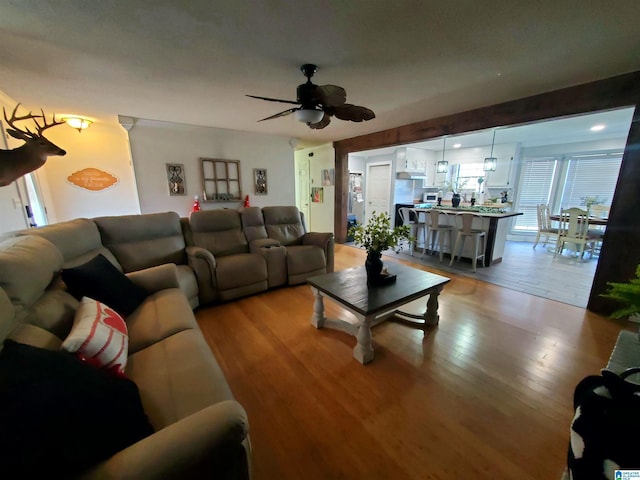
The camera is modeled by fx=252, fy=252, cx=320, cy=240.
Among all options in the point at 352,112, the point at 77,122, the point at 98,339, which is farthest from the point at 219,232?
the point at 77,122

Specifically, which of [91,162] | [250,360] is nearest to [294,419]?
[250,360]

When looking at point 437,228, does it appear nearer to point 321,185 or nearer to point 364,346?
point 321,185

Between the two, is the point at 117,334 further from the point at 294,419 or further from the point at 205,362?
the point at 294,419

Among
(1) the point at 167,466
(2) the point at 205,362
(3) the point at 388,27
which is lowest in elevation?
(2) the point at 205,362

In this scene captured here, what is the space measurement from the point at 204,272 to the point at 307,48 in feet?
7.53

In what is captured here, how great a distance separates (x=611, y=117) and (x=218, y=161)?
21.4 feet

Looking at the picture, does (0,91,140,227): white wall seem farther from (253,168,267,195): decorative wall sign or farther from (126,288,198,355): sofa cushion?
(126,288,198,355): sofa cushion

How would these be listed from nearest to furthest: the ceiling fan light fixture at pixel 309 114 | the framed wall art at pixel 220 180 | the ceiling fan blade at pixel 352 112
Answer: the ceiling fan light fixture at pixel 309 114, the ceiling fan blade at pixel 352 112, the framed wall art at pixel 220 180

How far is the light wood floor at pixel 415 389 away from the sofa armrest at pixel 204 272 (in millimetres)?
174

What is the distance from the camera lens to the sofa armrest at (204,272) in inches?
107

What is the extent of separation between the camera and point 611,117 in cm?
394

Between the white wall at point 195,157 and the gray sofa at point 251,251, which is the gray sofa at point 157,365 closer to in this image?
the gray sofa at point 251,251

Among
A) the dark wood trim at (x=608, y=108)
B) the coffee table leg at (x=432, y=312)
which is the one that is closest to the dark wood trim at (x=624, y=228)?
the dark wood trim at (x=608, y=108)

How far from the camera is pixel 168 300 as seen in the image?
71.9 inches
